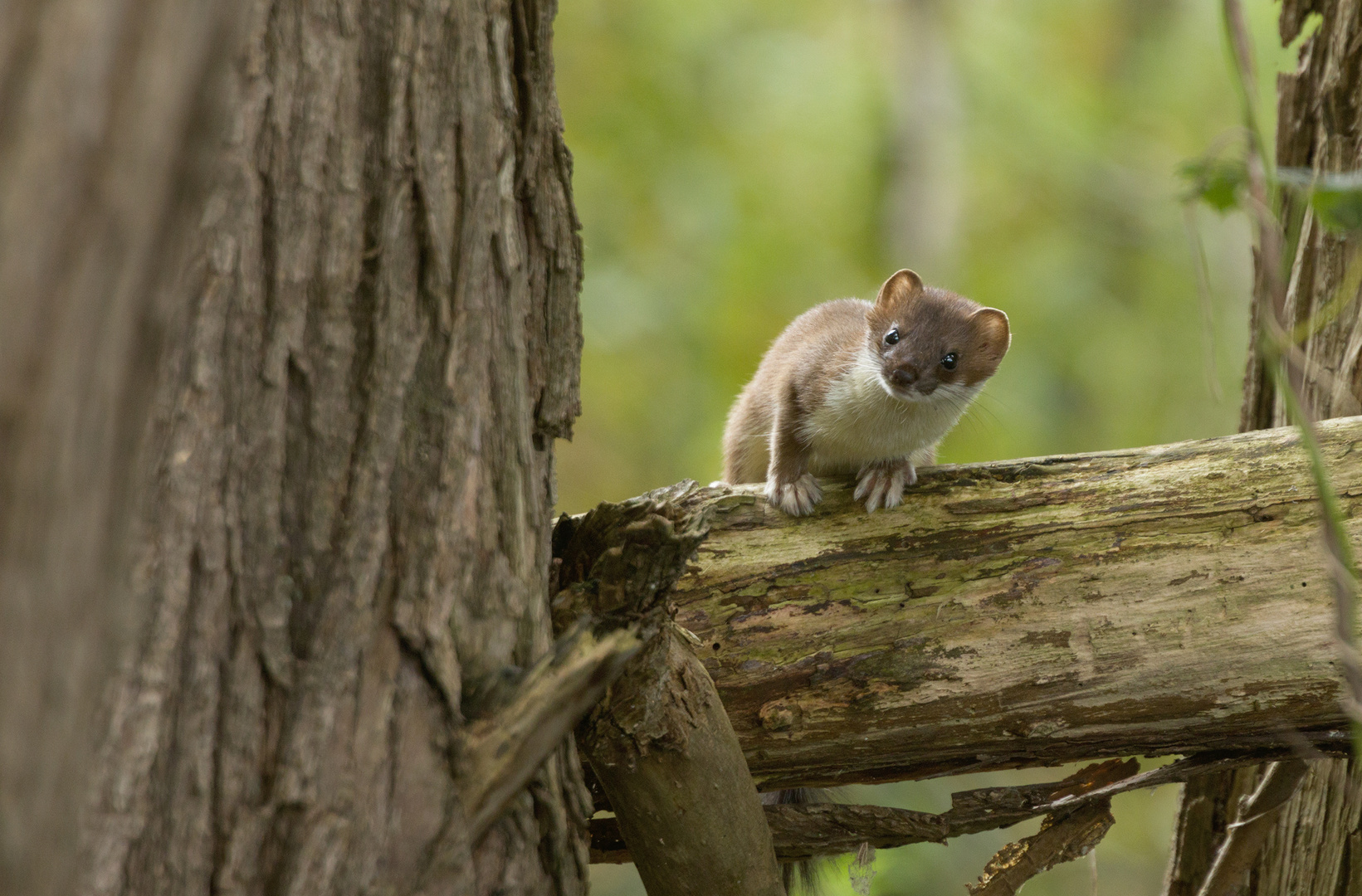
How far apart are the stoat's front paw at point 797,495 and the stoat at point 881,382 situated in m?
0.17

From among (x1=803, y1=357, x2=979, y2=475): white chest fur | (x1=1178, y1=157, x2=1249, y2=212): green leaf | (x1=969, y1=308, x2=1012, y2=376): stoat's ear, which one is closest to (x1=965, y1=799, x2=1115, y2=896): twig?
(x1=803, y1=357, x2=979, y2=475): white chest fur

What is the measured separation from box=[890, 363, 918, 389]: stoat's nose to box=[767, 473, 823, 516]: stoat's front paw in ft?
2.10

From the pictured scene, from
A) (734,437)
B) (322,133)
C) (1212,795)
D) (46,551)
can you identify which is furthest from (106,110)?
(734,437)

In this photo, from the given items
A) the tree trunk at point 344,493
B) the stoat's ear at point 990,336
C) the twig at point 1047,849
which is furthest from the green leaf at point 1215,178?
the stoat's ear at point 990,336

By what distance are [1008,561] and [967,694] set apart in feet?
1.13

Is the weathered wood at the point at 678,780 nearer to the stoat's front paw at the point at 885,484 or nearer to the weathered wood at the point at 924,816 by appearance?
the weathered wood at the point at 924,816

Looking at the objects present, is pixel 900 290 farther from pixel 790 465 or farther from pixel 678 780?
pixel 678 780

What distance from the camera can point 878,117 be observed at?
33.0 feet

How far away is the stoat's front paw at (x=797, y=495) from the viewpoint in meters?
2.93

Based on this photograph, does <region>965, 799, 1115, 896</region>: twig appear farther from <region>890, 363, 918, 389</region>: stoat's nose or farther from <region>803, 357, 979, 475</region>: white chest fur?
<region>890, 363, 918, 389</region>: stoat's nose

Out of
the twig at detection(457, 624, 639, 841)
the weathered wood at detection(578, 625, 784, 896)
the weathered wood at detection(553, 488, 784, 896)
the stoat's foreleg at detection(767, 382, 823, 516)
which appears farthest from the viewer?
the stoat's foreleg at detection(767, 382, 823, 516)

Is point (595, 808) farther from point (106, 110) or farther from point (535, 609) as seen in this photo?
point (106, 110)

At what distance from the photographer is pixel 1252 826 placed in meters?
3.00

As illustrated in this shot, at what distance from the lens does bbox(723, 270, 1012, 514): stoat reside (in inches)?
143
